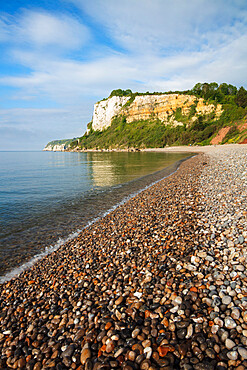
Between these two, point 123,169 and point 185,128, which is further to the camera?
point 185,128

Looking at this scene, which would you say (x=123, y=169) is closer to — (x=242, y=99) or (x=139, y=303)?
(x=139, y=303)

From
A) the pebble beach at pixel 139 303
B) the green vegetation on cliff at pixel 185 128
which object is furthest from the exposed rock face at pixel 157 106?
the pebble beach at pixel 139 303

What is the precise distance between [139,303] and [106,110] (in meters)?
200

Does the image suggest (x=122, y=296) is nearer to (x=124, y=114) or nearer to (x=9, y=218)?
(x=9, y=218)

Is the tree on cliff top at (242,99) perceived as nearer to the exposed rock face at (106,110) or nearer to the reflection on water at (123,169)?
the reflection on water at (123,169)

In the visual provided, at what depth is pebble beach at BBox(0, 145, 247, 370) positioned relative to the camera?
347 centimetres

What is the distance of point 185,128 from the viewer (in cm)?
11200

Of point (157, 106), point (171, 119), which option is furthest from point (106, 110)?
point (171, 119)

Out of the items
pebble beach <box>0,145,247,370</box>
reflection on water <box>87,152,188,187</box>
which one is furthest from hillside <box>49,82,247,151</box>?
pebble beach <box>0,145,247,370</box>

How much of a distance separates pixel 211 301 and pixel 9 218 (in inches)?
540

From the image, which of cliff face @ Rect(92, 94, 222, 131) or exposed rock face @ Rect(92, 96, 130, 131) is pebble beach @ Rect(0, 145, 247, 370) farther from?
exposed rock face @ Rect(92, 96, 130, 131)

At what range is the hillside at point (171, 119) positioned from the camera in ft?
291

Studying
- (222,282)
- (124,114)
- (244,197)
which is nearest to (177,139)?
(124,114)

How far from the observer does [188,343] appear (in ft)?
11.4
